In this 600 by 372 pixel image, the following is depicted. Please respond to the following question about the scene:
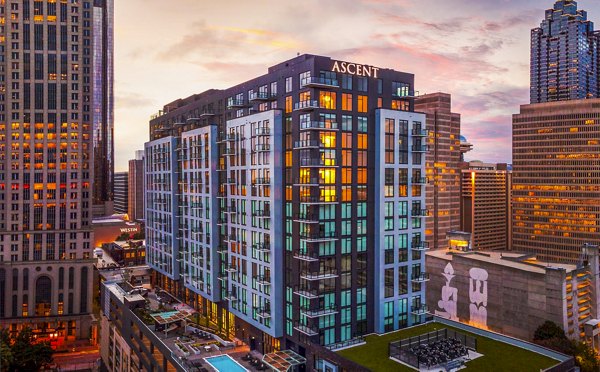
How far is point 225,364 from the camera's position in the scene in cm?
8681

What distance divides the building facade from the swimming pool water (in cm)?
8385

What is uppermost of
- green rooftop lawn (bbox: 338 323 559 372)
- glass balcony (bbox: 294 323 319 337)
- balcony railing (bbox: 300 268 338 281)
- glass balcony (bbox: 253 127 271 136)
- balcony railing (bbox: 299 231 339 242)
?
glass balcony (bbox: 253 127 271 136)

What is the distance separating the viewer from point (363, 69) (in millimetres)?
92750

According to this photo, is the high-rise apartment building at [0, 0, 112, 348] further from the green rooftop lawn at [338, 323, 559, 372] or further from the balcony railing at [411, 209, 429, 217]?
the balcony railing at [411, 209, 429, 217]

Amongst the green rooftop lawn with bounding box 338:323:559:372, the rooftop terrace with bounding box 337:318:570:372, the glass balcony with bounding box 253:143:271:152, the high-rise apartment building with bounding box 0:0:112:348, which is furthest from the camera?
the high-rise apartment building with bounding box 0:0:112:348

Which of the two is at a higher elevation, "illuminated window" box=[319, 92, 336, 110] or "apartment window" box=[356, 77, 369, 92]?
"apartment window" box=[356, 77, 369, 92]

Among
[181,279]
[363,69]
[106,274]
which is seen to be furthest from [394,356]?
[106,274]

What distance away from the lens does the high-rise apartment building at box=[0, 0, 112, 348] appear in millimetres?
170250

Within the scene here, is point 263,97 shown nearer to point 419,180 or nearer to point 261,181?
point 261,181

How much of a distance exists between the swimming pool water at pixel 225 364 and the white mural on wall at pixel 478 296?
83.8m

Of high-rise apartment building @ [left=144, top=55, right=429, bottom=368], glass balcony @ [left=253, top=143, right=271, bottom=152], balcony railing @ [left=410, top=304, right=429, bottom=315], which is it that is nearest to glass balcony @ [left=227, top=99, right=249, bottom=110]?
high-rise apartment building @ [left=144, top=55, right=429, bottom=368]

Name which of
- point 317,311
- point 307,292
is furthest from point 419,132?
point 317,311

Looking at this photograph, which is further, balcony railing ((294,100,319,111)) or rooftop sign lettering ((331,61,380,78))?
rooftop sign lettering ((331,61,380,78))

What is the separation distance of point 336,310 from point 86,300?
12268 cm
